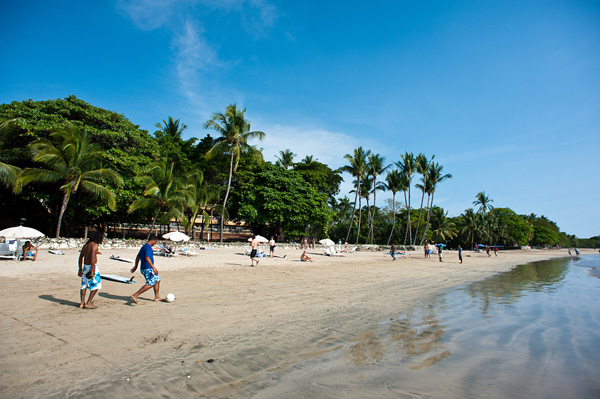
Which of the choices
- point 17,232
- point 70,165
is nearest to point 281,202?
point 70,165

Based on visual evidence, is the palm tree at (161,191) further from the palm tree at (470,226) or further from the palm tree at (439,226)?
the palm tree at (470,226)

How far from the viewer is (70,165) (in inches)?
788

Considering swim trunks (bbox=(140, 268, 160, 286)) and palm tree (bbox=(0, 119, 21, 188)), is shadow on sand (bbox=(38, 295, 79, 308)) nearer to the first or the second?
swim trunks (bbox=(140, 268, 160, 286))

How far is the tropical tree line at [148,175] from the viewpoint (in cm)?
2034

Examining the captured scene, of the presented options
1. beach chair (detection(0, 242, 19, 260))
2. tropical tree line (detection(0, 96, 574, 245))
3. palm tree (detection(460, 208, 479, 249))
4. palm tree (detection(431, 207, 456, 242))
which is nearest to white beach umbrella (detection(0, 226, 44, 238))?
beach chair (detection(0, 242, 19, 260))

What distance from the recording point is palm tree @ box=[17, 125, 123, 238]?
18.9 m

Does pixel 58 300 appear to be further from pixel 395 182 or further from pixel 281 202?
pixel 395 182

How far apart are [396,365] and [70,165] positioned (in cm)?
2297

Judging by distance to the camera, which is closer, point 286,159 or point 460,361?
point 460,361

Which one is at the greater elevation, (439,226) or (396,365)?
(439,226)

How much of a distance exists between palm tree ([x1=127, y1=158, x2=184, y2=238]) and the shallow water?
21.5 meters

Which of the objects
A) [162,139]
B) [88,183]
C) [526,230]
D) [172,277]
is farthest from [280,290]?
[526,230]

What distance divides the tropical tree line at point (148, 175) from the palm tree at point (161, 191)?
76 mm

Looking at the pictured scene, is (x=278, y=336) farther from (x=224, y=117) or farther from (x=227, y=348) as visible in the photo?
(x=224, y=117)
